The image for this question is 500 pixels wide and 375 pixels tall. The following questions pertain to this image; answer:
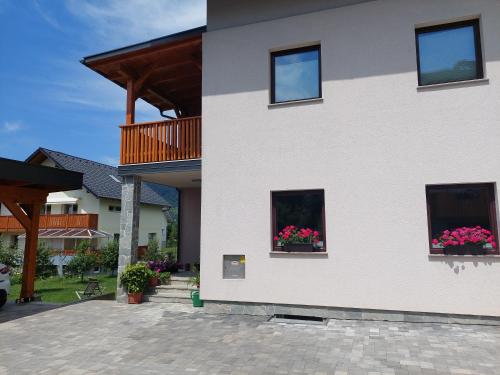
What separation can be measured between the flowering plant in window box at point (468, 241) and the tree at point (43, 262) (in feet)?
67.0

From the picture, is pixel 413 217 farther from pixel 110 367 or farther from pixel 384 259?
pixel 110 367

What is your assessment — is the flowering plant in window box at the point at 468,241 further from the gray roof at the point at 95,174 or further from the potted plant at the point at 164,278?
the gray roof at the point at 95,174

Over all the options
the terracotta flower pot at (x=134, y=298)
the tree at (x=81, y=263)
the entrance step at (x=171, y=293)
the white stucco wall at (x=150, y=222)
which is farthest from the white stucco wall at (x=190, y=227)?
the white stucco wall at (x=150, y=222)

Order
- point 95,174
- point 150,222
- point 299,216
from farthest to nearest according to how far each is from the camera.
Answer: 1. point 150,222
2. point 95,174
3. point 299,216

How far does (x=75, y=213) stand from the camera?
2861 cm

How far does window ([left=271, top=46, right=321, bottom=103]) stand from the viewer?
8.54 metres

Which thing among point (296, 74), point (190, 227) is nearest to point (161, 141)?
point (296, 74)

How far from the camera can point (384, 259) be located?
741 cm

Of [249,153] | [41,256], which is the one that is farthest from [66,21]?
[41,256]

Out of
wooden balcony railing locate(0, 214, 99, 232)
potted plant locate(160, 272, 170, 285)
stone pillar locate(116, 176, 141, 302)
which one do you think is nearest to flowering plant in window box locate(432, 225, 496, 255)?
potted plant locate(160, 272, 170, 285)

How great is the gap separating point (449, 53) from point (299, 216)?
4.63 meters

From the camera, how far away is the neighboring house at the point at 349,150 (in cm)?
720

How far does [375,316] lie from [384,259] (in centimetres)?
117

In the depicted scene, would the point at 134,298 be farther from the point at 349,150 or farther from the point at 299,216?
the point at 349,150
